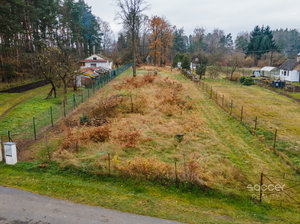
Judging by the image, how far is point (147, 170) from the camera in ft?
34.7

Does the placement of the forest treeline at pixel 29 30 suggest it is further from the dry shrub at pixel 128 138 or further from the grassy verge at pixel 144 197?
the grassy verge at pixel 144 197

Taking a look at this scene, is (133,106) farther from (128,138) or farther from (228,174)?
(228,174)

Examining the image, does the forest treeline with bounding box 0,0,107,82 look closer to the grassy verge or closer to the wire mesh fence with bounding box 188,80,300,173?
the grassy verge

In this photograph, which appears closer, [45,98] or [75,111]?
[75,111]

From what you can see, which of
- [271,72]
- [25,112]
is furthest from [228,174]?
[271,72]

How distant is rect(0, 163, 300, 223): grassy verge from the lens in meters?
8.20

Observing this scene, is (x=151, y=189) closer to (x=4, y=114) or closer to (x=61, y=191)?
(x=61, y=191)

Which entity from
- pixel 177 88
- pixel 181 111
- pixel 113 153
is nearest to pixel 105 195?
pixel 113 153

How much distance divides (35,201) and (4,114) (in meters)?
16.5

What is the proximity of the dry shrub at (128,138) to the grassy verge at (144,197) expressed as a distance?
3221 mm

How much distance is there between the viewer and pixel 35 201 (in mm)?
8906

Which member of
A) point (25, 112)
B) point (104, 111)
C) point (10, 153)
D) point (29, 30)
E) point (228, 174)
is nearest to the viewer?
point (228, 174)

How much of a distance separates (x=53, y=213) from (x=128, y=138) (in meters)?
6.68

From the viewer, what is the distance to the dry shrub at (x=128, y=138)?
13.6 meters
